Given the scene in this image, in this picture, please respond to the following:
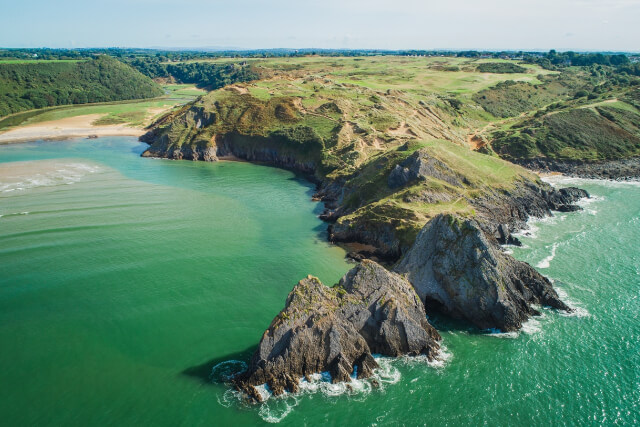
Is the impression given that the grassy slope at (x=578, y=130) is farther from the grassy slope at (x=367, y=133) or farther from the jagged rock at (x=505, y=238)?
the jagged rock at (x=505, y=238)

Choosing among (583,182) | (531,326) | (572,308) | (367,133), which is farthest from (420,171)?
(583,182)

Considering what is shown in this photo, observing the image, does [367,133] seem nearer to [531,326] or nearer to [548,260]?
[548,260]

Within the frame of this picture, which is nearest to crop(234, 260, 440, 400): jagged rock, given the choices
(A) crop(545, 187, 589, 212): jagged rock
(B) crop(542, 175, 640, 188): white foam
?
(A) crop(545, 187, 589, 212): jagged rock

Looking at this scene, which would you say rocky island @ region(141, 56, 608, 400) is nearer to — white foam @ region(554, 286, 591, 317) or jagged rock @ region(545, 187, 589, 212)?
jagged rock @ region(545, 187, 589, 212)

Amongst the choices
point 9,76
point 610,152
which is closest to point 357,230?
point 610,152

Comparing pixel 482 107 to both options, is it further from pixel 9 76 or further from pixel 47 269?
pixel 9 76

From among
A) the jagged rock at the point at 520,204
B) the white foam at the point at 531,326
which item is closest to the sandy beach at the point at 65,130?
the jagged rock at the point at 520,204
